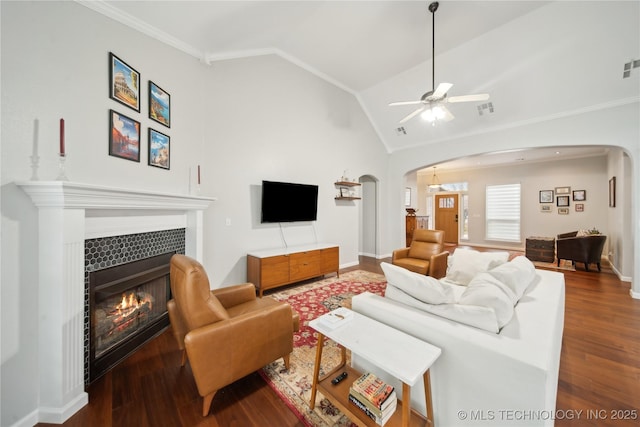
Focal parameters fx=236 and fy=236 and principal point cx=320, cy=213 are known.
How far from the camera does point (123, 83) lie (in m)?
2.07

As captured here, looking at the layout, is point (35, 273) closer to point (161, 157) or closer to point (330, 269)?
point (161, 157)

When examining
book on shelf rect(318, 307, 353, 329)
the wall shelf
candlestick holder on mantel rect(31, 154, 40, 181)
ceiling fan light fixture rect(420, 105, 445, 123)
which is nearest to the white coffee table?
book on shelf rect(318, 307, 353, 329)

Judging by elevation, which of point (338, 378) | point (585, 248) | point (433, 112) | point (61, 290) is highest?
point (433, 112)

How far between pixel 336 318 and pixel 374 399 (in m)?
0.46

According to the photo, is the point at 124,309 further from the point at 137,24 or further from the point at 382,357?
the point at 137,24

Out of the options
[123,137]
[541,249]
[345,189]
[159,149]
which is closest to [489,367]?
[123,137]

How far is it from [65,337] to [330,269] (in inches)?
133

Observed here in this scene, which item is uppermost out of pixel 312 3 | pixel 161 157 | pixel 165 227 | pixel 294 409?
pixel 312 3

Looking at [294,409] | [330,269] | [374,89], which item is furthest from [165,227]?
[374,89]

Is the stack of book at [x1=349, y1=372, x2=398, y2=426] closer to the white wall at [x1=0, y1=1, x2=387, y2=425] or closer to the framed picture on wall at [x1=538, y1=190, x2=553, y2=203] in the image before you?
the white wall at [x1=0, y1=1, x2=387, y2=425]

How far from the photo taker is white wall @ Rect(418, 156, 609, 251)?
20.3ft

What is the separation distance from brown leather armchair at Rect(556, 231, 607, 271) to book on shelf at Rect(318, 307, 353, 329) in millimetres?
6322

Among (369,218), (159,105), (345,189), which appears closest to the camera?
(159,105)

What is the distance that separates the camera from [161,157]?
248 cm
